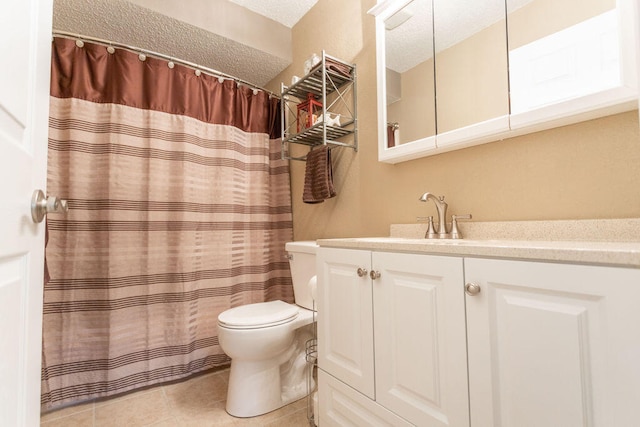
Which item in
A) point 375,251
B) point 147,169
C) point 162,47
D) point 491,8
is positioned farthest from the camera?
point 162,47

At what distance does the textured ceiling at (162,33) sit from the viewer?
164 centimetres

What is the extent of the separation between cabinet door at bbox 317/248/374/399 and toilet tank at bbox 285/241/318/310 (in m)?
0.46

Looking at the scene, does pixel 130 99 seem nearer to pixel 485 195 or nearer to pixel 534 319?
pixel 485 195

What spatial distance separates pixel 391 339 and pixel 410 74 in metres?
1.17

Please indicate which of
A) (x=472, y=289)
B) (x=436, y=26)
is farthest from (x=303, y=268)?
(x=436, y=26)

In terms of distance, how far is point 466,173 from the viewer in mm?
1187

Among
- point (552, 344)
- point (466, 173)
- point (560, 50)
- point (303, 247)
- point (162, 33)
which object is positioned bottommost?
point (552, 344)

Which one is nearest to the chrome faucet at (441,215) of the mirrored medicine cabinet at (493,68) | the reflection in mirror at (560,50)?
the mirrored medicine cabinet at (493,68)

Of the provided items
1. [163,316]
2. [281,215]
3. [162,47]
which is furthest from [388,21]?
[163,316]

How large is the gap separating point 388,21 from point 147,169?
5.01 ft

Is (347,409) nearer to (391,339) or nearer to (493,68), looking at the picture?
(391,339)

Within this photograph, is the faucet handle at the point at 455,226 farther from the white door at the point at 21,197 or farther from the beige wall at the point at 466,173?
the white door at the point at 21,197

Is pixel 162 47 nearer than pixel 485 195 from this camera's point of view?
No

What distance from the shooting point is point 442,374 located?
0.75 m
